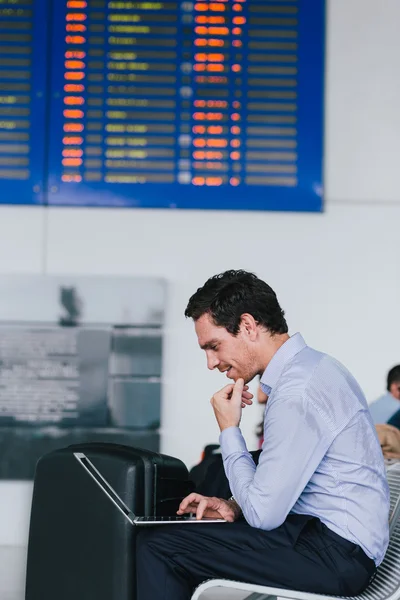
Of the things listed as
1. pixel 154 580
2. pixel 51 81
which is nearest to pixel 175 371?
pixel 51 81

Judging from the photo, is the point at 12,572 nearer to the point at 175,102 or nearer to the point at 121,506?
the point at 121,506

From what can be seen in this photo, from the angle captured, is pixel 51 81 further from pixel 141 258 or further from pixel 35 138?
pixel 141 258

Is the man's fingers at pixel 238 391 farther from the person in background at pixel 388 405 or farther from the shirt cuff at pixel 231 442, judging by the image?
the person in background at pixel 388 405

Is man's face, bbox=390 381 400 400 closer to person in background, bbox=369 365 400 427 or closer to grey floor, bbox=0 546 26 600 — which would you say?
person in background, bbox=369 365 400 427

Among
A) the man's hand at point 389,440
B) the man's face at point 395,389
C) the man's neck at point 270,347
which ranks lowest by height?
the man's hand at point 389,440

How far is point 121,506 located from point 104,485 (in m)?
0.08

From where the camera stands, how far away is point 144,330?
12.5 feet

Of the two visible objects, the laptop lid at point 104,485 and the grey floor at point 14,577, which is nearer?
the laptop lid at point 104,485

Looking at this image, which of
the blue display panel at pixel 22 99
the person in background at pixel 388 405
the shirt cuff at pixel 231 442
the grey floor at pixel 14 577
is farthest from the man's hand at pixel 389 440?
the blue display panel at pixel 22 99

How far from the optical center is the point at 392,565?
6.25 feet

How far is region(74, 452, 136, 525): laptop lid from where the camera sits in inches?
72.6

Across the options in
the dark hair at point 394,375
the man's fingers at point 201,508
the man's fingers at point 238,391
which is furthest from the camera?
the dark hair at point 394,375

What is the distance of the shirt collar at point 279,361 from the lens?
75.5 inches

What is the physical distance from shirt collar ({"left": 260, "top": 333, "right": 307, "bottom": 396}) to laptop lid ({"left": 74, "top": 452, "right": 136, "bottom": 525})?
1.38ft
